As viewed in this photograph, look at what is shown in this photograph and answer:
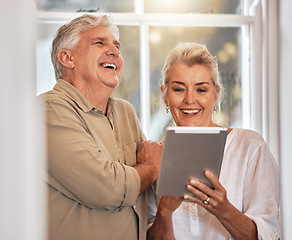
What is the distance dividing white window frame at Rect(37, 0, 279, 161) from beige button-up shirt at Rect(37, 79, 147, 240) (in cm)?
147

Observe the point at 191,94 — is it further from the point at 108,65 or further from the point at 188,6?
the point at 188,6

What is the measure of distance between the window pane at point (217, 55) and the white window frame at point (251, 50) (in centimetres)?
4

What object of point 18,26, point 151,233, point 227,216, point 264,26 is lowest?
point 151,233

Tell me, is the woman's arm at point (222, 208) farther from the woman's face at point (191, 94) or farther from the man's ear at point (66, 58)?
the man's ear at point (66, 58)

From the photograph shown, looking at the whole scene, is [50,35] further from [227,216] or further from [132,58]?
[227,216]

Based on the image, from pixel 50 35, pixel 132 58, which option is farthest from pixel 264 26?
pixel 50 35

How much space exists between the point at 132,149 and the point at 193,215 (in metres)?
0.40

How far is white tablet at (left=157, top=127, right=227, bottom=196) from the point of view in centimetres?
125

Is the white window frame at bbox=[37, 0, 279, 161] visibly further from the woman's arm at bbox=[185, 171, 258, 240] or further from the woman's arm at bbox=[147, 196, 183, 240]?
the woman's arm at bbox=[185, 171, 258, 240]

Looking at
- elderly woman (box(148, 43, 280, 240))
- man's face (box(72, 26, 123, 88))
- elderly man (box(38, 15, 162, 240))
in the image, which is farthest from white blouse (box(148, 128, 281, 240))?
man's face (box(72, 26, 123, 88))

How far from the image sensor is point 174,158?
50.9 inches

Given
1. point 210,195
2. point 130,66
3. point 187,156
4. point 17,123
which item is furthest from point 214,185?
point 130,66

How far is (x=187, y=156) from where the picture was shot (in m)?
1.30

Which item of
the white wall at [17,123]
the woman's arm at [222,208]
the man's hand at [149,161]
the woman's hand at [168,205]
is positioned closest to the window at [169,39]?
the man's hand at [149,161]
